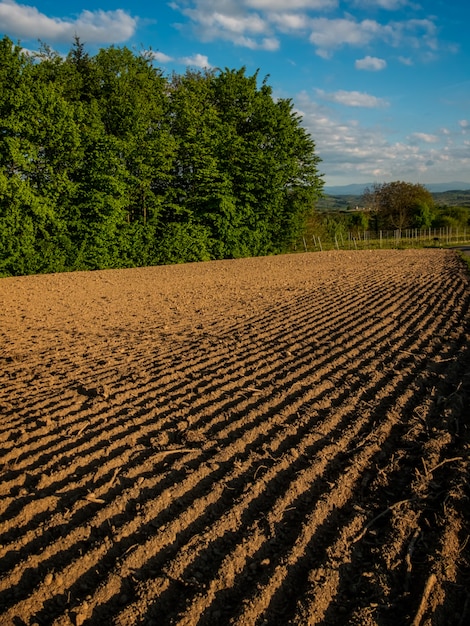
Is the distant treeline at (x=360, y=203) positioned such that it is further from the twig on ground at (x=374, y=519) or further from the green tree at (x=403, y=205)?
the twig on ground at (x=374, y=519)

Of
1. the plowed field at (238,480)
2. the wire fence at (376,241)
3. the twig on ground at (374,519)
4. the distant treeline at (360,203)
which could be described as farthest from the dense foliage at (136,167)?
the distant treeline at (360,203)

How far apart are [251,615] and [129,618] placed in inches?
25.5

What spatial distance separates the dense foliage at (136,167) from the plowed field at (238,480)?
14062mm

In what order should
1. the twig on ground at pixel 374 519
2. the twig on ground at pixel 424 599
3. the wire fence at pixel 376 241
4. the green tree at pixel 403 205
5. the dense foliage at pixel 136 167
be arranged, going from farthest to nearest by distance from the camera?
the green tree at pixel 403 205 < the wire fence at pixel 376 241 < the dense foliage at pixel 136 167 < the twig on ground at pixel 374 519 < the twig on ground at pixel 424 599

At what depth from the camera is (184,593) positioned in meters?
2.41

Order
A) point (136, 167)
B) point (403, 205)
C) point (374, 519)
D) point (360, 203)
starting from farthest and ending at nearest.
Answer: point (360, 203), point (403, 205), point (136, 167), point (374, 519)

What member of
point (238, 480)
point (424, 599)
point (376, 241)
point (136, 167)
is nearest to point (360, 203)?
point (376, 241)

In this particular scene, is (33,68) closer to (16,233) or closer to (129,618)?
(16,233)

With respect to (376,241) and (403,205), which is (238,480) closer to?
(376,241)

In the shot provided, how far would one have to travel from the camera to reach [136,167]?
74.4 ft

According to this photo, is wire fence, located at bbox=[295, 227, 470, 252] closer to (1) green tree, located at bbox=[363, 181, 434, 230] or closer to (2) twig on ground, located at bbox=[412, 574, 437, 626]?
(1) green tree, located at bbox=[363, 181, 434, 230]

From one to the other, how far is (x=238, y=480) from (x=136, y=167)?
22.0 m

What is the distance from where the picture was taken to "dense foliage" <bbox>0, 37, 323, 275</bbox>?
19062mm

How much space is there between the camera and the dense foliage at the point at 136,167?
62.5ft
